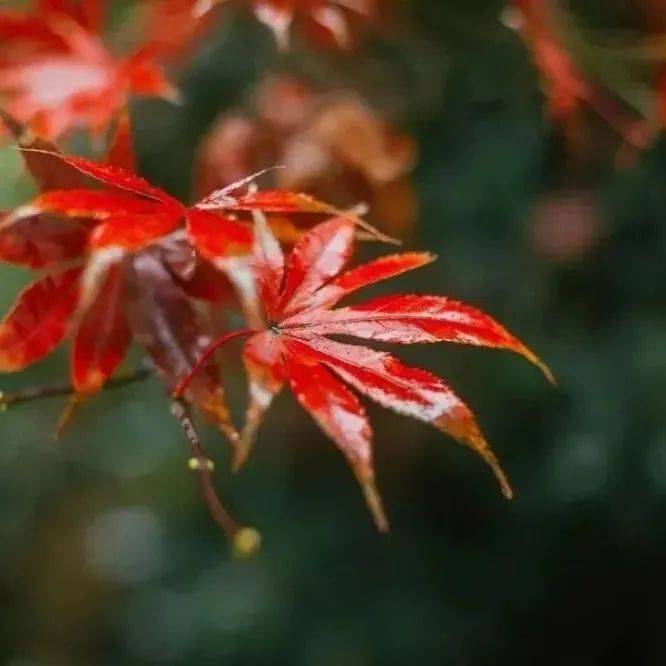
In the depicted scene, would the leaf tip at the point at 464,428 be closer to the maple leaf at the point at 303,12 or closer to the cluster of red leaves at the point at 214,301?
the cluster of red leaves at the point at 214,301

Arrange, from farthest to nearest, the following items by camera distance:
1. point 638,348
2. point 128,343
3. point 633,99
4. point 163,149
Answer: point 163,149 → point 638,348 → point 633,99 → point 128,343

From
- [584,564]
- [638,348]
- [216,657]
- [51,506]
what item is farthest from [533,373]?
[51,506]

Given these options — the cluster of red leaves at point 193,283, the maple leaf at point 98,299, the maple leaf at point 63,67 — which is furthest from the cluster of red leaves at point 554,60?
the maple leaf at point 98,299

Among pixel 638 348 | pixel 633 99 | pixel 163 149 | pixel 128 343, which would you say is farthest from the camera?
pixel 163 149

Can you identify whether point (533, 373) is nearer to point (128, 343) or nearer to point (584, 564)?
point (584, 564)

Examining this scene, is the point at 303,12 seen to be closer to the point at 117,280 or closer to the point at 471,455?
the point at 117,280
